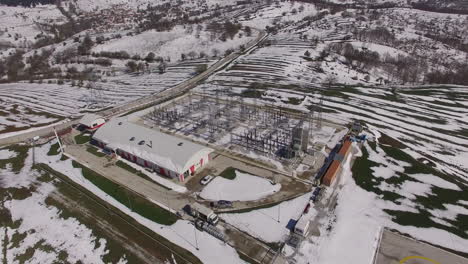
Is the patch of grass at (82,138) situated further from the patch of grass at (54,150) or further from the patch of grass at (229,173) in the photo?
the patch of grass at (229,173)

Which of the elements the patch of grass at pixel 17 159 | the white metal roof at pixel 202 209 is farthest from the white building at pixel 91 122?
the white metal roof at pixel 202 209

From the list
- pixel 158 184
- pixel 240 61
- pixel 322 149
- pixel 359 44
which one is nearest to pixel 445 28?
pixel 359 44

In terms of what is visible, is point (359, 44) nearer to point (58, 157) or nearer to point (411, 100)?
point (411, 100)

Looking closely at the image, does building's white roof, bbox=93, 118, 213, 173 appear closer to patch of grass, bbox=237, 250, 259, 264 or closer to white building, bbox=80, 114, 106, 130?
white building, bbox=80, 114, 106, 130

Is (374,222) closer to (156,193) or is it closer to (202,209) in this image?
(202,209)

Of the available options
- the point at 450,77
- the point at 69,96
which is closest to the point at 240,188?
the point at 69,96

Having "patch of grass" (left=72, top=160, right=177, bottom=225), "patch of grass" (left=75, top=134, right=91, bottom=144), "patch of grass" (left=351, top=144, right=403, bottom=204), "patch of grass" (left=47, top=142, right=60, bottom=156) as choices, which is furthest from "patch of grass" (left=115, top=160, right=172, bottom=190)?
"patch of grass" (left=351, top=144, right=403, bottom=204)
